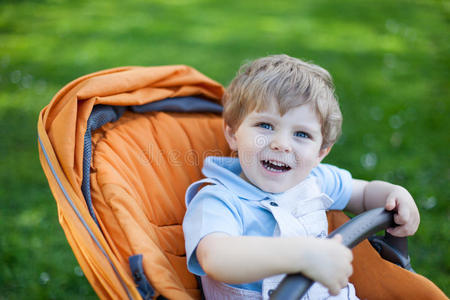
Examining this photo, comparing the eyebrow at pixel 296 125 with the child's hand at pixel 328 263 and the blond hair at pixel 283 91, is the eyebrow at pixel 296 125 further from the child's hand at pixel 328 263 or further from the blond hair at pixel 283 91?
the child's hand at pixel 328 263

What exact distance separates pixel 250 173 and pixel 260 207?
0.44 ft

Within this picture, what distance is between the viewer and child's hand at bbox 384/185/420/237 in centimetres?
159

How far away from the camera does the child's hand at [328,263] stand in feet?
3.95

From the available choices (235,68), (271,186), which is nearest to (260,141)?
(271,186)

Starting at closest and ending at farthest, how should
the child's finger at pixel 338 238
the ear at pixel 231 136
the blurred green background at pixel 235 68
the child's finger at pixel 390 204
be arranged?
the child's finger at pixel 338 238 < the child's finger at pixel 390 204 < the ear at pixel 231 136 < the blurred green background at pixel 235 68

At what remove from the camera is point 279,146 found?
Result: 159 centimetres

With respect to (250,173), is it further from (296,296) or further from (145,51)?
(145,51)

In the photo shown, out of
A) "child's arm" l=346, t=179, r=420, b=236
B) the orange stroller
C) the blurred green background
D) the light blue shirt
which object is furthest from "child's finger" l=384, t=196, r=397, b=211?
the blurred green background

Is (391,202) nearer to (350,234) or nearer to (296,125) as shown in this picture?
(350,234)

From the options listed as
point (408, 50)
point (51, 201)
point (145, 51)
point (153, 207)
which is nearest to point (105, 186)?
point (153, 207)

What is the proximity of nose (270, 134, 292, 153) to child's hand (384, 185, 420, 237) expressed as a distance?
0.40 meters

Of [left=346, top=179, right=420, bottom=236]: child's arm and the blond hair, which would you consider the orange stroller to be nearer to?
[left=346, top=179, right=420, bottom=236]: child's arm

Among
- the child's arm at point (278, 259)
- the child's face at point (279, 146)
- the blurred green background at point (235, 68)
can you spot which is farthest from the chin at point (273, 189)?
the blurred green background at point (235, 68)

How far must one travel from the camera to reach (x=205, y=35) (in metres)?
6.05
